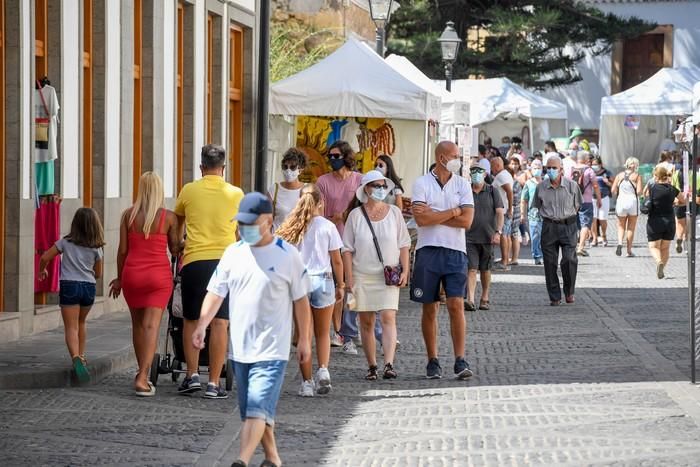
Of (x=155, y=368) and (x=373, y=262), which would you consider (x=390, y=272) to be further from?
(x=155, y=368)

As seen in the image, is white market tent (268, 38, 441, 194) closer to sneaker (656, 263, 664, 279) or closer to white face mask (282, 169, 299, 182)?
sneaker (656, 263, 664, 279)

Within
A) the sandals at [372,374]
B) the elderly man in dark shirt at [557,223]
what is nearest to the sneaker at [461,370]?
the sandals at [372,374]

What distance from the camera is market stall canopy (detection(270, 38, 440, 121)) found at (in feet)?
67.8

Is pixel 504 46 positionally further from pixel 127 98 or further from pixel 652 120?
pixel 127 98

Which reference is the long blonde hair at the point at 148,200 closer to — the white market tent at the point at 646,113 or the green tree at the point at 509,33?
the white market tent at the point at 646,113

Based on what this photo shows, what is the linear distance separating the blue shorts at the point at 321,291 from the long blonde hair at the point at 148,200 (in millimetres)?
1353

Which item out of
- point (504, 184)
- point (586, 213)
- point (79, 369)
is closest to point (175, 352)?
point (79, 369)

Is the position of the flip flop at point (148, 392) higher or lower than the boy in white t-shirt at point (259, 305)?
lower

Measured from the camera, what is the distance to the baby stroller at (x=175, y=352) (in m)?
11.8

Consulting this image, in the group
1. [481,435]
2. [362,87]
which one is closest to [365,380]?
[481,435]

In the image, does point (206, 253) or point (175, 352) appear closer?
point (206, 253)

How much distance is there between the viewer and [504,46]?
4953cm

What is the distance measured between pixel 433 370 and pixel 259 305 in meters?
4.84

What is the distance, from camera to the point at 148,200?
11.5 m
